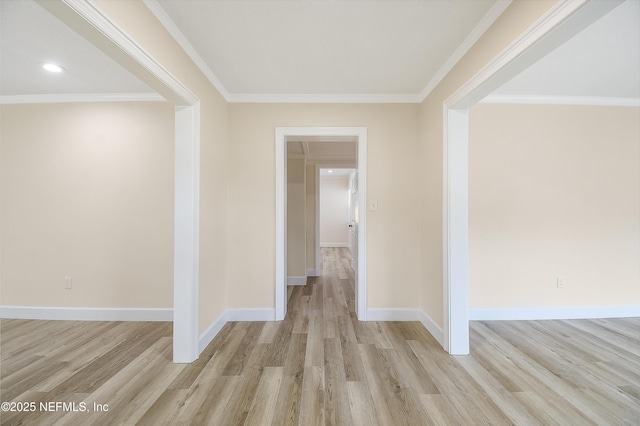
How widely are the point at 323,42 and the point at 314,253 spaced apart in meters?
3.71

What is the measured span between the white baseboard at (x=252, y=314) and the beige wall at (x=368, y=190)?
87 millimetres

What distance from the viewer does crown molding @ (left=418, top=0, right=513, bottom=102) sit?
151 centimetres

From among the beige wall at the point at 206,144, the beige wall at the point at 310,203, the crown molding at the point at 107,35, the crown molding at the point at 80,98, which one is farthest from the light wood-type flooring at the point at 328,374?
the crown molding at the point at 80,98

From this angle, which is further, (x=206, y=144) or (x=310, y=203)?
(x=310, y=203)

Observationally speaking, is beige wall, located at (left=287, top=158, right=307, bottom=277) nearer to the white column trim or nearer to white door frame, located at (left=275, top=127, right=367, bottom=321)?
white door frame, located at (left=275, top=127, right=367, bottom=321)

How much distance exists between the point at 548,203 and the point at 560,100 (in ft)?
3.87

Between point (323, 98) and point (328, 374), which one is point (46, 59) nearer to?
point (323, 98)

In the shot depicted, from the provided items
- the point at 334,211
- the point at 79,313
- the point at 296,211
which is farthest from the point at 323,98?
the point at 334,211

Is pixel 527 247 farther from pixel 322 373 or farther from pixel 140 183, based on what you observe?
pixel 140 183

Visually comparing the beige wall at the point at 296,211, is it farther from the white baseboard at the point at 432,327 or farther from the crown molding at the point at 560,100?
the crown molding at the point at 560,100

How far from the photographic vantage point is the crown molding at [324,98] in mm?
2707

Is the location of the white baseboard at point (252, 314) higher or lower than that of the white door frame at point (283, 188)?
lower

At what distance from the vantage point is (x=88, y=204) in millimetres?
2693

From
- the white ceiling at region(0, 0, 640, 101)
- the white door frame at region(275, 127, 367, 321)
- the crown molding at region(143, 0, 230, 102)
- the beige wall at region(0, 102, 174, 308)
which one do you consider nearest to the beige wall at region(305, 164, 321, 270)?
the white door frame at region(275, 127, 367, 321)
